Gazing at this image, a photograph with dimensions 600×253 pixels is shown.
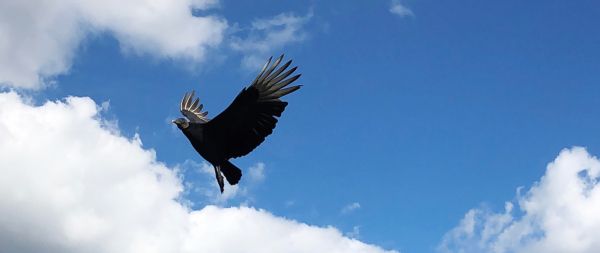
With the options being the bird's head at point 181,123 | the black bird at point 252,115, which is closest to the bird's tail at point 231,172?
the black bird at point 252,115

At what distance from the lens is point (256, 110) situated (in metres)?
13.4

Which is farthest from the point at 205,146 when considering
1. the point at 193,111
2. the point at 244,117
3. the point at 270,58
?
the point at 193,111

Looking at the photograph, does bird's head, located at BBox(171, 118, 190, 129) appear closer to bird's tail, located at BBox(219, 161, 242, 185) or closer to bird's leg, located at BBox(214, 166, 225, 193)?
bird's leg, located at BBox(214, 166, 225, 193)

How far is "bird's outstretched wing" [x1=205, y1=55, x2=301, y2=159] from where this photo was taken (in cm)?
1322

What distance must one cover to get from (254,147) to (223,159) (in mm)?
717

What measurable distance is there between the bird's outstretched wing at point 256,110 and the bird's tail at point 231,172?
0.20 m

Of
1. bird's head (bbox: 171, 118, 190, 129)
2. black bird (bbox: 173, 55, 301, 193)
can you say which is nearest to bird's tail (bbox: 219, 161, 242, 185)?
black bird (bbox: 173, 55, 301, 193)

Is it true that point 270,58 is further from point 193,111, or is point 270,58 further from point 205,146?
point 193,111

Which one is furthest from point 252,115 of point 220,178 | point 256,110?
point 220,178

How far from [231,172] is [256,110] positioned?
1363 millimetres

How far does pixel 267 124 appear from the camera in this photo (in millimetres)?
13539

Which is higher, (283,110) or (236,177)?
(283,110)

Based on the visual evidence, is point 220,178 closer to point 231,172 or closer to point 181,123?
point 231,172

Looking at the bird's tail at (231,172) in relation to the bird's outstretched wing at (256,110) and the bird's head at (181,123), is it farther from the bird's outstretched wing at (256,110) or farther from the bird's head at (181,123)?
the bird's head at (181,123)
